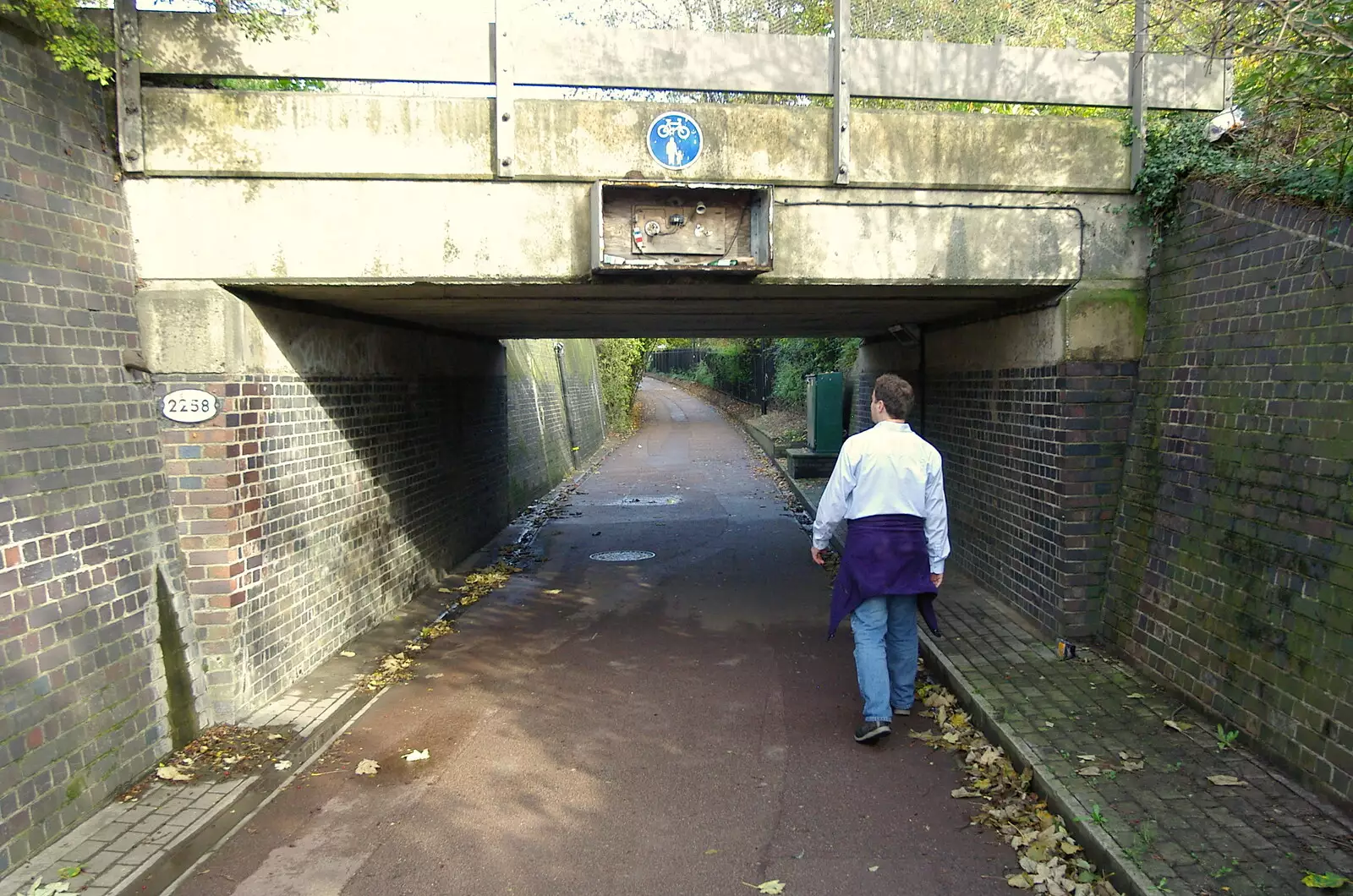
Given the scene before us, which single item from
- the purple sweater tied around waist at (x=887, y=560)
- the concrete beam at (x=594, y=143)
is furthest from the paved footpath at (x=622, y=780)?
the concrete beam at (x=594, y=143)

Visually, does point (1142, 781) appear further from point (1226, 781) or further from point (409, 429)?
point (409, 429)

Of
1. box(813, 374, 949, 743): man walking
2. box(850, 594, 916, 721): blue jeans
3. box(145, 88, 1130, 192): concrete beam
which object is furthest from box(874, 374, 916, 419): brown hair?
box(145, 88, 1130, 192): concrete beam

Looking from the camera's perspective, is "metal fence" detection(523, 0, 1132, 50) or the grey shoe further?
"metal fence" detection(523, 0, 1132, 50)

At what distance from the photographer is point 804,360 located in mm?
19312

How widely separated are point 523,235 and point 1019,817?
4288 millimetres

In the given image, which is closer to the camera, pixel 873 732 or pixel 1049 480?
pixel 873 732

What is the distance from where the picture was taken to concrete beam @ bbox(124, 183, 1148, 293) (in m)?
4.95

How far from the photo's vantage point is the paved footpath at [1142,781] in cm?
315

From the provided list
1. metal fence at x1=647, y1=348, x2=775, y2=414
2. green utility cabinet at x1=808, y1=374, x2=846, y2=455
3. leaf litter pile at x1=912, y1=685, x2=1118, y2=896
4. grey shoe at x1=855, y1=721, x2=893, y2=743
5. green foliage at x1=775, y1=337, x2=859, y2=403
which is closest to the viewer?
leaf litter pile at x1=912, y1=685, x2=1118, y2=896

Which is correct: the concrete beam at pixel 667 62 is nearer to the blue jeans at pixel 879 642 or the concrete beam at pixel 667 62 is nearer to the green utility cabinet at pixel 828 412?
the blue jeans at pixel 879 642

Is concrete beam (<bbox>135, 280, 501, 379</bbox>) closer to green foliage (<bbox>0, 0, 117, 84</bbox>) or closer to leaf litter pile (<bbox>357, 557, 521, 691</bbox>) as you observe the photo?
green foliage (<bbox>0, 0, 117, 84</bbox>)

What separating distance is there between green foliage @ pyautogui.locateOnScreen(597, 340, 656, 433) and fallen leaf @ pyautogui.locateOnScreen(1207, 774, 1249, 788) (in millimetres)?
22712

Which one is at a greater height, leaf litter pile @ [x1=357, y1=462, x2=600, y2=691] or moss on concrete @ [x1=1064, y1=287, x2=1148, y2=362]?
moss on concrete @ [x1=1064, y1=287, x2=1148, y2=362]

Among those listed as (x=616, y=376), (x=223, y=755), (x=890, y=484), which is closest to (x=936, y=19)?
(x=890, y=484)
